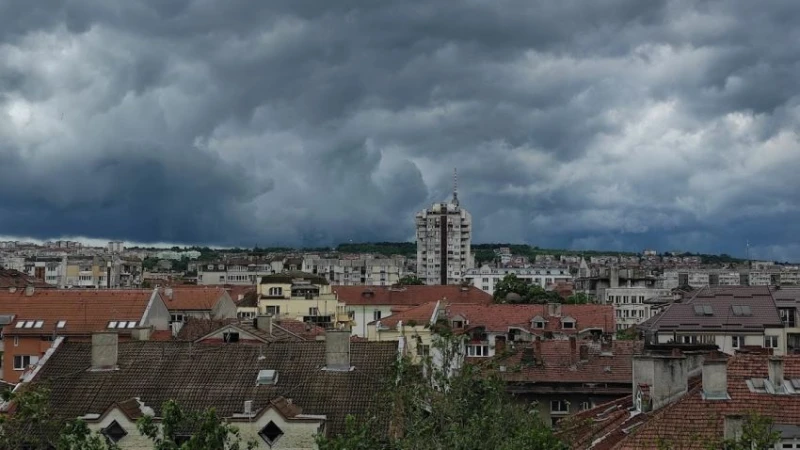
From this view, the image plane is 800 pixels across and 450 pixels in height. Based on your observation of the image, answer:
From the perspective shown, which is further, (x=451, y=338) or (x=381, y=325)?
(x=381, y=325)

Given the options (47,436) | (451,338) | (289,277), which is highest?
(289,277)

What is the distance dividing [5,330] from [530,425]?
200 ft

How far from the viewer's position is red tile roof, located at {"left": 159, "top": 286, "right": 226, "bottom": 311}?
104812 mm

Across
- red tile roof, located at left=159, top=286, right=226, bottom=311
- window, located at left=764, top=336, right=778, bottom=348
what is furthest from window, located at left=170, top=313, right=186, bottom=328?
window, located at left=764, top=336, right=778, bottom=348

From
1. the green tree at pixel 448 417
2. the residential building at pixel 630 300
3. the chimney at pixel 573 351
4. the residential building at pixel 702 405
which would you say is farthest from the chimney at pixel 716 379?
the residential building at pixel 630 300

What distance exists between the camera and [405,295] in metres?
148

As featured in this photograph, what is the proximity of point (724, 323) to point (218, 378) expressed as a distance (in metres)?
51.5

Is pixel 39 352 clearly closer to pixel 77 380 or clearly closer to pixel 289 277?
pixel 77 380

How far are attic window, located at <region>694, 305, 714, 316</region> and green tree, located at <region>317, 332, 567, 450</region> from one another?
53376 millimetres

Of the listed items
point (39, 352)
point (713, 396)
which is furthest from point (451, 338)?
point (39, 352)

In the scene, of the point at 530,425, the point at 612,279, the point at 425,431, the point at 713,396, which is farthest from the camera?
the point at 612,279

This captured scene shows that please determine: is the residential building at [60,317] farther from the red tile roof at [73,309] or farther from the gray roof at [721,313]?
the gray roof at [721,313]

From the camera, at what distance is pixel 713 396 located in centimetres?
3294

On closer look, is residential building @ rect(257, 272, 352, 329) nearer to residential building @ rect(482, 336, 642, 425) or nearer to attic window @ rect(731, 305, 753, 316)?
attic window @ rect(731, 305, 753, 316)
